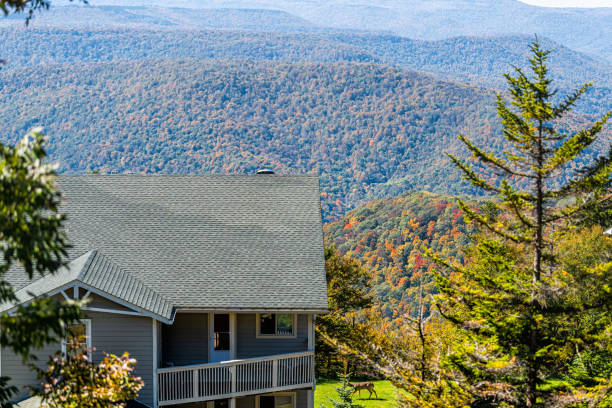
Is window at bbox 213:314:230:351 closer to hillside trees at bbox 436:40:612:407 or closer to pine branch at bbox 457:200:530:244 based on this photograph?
hillside trees at bbox 436:40:612:407

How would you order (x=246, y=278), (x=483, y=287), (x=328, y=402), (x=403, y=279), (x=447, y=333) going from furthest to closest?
(x=403, y=279) < (x=447, y=333) < (x=328, y=402) < (x=246, y=278) < (x=483, y=287)

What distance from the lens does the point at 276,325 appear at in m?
22.5

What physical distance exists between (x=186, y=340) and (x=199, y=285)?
6.19ft

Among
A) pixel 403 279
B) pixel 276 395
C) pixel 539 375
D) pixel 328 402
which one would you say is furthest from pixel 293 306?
pixel 403 279

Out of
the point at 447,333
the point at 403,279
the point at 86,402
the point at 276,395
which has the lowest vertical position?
the point at 403,279

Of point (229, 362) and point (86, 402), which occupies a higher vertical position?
point (86, 402)

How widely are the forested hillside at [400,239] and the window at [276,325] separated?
59.6 meters

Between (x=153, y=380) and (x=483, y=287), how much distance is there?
9.44 meters

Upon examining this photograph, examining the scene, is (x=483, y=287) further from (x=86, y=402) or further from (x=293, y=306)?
(x=86, y=402)

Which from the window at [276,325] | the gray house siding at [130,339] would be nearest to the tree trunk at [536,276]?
the window at [276,325]

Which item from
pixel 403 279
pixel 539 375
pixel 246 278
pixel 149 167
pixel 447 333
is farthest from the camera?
pixel 149 167

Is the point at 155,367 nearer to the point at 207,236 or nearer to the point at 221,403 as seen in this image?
the point at 221,403

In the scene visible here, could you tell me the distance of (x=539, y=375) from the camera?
15.8 metres

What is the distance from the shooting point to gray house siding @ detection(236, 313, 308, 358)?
73.4 feet
